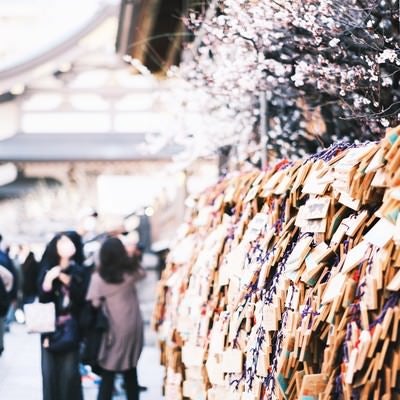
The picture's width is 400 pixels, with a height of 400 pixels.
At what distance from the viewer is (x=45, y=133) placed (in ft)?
92.9

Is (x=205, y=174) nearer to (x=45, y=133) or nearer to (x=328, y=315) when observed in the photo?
(x=45, y=133)

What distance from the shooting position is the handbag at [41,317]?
10.5 metres

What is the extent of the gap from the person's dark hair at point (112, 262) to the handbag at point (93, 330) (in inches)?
11.7

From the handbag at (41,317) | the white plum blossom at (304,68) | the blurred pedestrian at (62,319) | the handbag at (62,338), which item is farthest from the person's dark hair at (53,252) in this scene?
the white plum blossom at (304,68)

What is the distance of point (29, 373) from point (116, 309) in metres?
3.50

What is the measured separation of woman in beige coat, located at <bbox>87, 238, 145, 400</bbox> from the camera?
11109 millimetres

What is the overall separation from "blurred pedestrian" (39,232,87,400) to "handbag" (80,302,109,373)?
133 millimetres

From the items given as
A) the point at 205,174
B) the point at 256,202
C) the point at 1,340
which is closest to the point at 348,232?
the point at 256,202

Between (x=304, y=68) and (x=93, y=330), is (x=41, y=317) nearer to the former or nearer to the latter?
(x=93, y=330)

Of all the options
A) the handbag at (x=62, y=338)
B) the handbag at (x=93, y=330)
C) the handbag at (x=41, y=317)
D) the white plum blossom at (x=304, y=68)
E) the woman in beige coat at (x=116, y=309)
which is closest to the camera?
the white plum blossom at (x=304, y=68)

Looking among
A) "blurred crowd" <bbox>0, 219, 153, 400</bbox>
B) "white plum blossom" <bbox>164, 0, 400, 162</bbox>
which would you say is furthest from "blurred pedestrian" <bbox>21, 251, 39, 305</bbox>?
"white plum blossom" <bbox>164, 0, 400, 162</bbox>

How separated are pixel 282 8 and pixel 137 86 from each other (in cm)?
1964

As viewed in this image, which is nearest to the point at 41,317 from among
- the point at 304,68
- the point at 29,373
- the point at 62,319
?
the point at 62,319

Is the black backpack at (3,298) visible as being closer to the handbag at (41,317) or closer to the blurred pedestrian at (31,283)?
the blurred pedestrian at (31,283)
